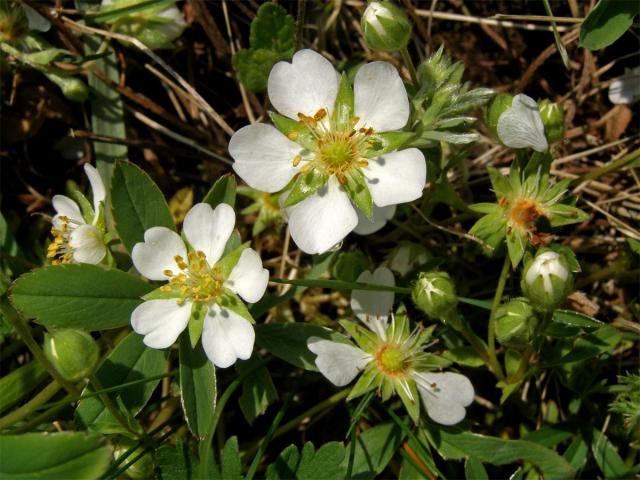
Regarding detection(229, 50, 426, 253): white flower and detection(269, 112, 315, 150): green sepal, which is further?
detection(269, 112, 315, 150): green sepal

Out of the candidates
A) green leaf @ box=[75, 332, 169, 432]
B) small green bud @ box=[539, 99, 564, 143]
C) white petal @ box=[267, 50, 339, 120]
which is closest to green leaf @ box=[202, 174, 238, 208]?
white petal @ box=[267, 50, 339, 120]

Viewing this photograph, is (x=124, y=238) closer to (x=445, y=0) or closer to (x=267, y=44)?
(x=267, y=44)

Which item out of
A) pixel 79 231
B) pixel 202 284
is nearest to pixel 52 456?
pixel 202 284

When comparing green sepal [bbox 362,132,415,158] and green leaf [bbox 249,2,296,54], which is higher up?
green leaf [bbox 249,2,296,54]

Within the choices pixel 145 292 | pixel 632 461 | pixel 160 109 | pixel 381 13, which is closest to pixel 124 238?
pixel 145 292

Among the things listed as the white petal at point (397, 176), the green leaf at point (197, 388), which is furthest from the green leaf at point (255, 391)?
the white petal at point (397, 176)

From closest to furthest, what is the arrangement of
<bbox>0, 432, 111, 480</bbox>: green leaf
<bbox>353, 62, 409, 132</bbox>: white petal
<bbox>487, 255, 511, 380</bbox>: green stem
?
<bbox>0, 432, 111, 480</bbox>: green leaf < <bbox>353, 62, 409, 132</bbox>: white petal < <bbox>487, 255, 511, 380</bbox>: green stem

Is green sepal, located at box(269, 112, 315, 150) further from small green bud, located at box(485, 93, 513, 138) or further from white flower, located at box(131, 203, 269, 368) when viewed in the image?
small green bud, located at box(485, 93, 513, 138)
